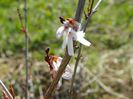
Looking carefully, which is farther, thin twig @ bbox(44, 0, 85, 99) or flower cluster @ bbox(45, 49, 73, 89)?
flower cluster @ bbox(45, 49, 73, 89)

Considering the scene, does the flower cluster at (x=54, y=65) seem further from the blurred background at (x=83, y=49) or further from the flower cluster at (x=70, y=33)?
the blurred background at (x=83, y=49)

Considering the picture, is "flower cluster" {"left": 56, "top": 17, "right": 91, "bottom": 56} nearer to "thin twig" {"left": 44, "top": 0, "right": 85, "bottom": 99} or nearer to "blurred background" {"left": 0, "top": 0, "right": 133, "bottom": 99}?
"thin twig" {"left": 44, "top": 0, "right": 85, "bottom": 99}

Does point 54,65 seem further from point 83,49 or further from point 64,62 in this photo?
point 83,49

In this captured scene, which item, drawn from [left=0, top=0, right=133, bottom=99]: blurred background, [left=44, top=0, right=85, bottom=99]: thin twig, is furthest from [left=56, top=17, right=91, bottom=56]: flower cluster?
[left=0, top=0, right=133, bottom=99]: blurred background

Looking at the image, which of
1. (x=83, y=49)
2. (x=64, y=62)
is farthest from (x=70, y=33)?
(x=83, y=49)

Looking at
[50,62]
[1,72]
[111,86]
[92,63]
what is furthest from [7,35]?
[50,62]

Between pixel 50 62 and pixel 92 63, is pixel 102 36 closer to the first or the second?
pixel 92 63
